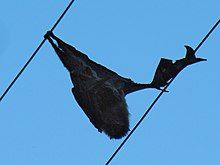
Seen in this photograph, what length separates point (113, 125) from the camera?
15.2m

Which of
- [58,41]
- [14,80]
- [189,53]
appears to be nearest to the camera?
[14,80]

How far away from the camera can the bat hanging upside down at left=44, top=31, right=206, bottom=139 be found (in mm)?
15180

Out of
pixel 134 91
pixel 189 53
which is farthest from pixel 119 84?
pixel 189 53

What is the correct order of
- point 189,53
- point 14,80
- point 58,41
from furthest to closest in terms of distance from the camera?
point 58,41 → point 189,53 → point 14,80

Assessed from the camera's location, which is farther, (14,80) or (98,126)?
(98,126)

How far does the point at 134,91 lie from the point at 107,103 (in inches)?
16.6

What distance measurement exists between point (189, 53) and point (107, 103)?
4.88ft

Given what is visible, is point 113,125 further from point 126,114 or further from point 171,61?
point 171,61

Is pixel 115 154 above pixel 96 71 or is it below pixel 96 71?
below

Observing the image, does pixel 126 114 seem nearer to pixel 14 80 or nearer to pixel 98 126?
pixel 98 126

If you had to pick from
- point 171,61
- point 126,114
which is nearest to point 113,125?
point 126,114

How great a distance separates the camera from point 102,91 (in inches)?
600

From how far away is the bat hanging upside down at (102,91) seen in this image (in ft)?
49.8

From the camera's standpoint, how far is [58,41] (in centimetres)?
1554
